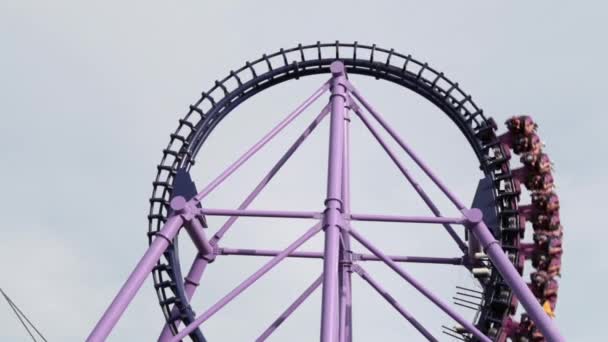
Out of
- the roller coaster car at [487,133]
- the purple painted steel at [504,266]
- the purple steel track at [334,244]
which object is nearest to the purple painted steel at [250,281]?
the purple steel track at [334,244]

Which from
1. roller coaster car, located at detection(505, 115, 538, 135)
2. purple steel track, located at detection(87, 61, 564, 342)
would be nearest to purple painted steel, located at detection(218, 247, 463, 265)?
purple steel track, located at detection(87, 61, 564, 342)

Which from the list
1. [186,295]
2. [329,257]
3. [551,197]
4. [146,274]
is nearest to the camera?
[329,257]

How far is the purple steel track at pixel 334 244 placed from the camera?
28.0 feet

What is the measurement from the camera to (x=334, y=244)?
869cm

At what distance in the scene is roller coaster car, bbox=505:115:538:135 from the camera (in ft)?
38.3

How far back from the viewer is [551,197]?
11.4 m

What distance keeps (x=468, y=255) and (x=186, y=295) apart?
3.73 metres

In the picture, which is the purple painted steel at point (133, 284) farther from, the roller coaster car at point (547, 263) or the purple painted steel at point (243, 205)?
the roller coaster car at point (547, 263)

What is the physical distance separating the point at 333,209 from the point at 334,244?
0.52 metres

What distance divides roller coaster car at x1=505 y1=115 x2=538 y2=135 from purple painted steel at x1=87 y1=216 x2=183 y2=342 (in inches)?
195

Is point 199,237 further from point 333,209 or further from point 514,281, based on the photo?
point 514,281

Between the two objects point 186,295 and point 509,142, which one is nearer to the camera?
point 186,295

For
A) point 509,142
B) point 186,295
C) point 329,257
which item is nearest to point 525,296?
point 329,257

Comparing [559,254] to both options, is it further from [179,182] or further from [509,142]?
[179,182]
